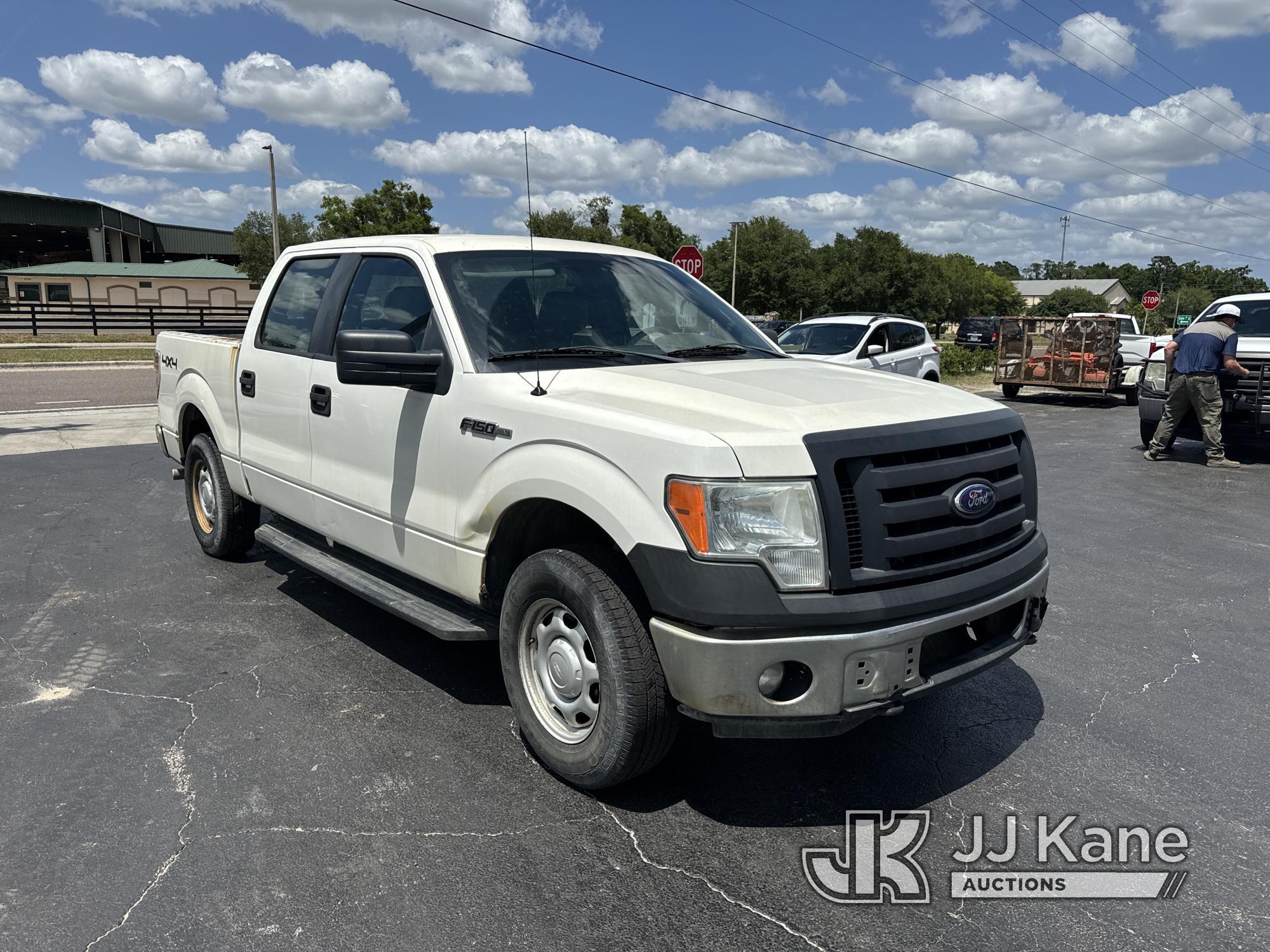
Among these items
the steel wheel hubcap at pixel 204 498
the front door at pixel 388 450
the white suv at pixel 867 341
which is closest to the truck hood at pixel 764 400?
the front door at pixel 388 450

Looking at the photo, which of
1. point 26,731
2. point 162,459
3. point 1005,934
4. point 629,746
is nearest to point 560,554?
point 629,746

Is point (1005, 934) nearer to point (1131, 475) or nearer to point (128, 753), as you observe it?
point (128, 753)

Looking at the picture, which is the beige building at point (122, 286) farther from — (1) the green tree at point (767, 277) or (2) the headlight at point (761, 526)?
(2) the headlight at point (761, 526)

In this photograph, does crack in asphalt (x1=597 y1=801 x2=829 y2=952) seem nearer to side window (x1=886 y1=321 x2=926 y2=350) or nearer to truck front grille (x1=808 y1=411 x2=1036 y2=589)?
truck front grille (x1=808 y1=411 x2=1036 y2=589)

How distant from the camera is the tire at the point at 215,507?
19.7ft

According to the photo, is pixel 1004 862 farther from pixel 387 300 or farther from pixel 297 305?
pixel 297 305

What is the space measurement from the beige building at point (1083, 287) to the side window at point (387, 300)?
154 meters

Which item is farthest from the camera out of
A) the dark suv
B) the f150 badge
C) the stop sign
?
the dark suv

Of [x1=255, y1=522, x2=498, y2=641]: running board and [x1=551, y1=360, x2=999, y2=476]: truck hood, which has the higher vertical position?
[x1=551, y1=360, x2=999, y2=476]: truck hood

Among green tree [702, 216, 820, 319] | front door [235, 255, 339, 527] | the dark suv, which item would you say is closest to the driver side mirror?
front door [235, 255, 339, 527]

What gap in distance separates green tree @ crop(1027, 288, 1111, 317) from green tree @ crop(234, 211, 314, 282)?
72.6m

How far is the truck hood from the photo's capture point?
2932 mm

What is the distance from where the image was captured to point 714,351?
14.3 feet

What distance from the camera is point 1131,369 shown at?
1980cm
